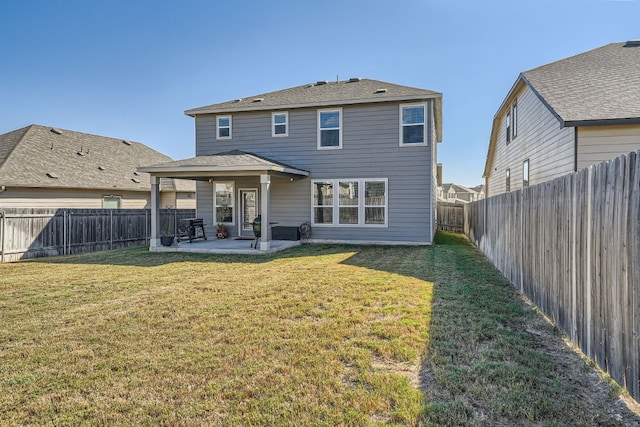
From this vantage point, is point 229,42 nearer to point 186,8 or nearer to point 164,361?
point 186,8

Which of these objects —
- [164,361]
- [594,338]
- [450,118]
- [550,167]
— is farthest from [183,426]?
[450,118]

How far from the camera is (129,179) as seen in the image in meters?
18.3

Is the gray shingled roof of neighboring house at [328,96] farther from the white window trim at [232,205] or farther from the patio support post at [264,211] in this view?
the patio support post at [264,211]

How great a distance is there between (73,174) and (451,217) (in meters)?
19.4

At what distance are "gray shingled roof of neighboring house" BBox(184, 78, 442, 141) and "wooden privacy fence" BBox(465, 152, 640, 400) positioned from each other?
7738mm

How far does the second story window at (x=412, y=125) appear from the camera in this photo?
12.3 metres

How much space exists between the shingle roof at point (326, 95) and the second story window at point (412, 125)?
51 centimetres

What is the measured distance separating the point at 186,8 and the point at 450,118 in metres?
13.5

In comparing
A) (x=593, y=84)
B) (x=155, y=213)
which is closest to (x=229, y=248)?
(x=155, y=213)

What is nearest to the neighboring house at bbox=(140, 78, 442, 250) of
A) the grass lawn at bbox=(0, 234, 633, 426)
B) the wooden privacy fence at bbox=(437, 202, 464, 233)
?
the grass lawn at bbox=(0, 234, 633, 426)

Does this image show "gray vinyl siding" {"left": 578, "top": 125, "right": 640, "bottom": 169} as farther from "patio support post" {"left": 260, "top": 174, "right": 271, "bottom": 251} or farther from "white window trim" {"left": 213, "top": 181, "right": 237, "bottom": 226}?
"white window trim" {"left": 213, "top": 181, "right": 237, "bottom": 226}

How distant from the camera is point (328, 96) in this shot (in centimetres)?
1331

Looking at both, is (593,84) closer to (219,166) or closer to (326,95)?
(326,95)

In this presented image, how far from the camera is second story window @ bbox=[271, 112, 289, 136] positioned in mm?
13672
